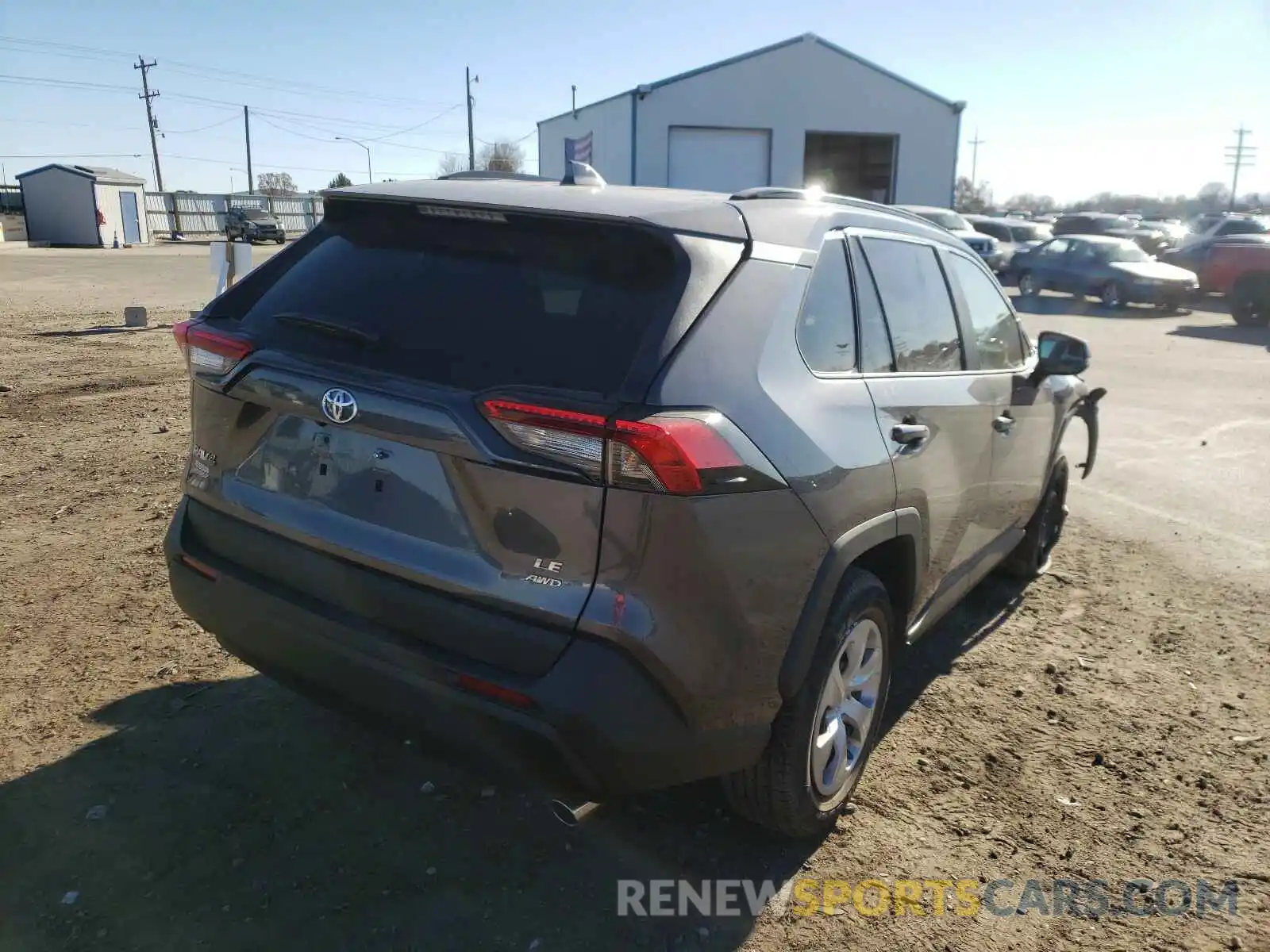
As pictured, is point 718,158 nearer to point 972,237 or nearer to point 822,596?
point 972,237

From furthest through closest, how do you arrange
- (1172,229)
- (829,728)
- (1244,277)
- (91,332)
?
(1172,229) → (1244,277) → (91,332) → (829,728)

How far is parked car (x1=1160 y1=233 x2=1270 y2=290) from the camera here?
2070 cm

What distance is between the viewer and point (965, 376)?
3.69 metres

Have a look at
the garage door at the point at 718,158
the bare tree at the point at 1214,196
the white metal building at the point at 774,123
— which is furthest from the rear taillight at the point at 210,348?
the bare tree at the point at 1214,196

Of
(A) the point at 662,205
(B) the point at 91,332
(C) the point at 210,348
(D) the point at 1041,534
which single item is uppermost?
(A) the point at 662,205

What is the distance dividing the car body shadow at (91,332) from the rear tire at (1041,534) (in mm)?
12104

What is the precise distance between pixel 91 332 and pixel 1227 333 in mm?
18653

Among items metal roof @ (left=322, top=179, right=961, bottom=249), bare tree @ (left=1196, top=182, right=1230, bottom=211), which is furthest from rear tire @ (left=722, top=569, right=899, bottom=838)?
bare tree @ (left=1196, top=182, right=1230, bottom=211)

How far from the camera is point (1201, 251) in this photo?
22406mm

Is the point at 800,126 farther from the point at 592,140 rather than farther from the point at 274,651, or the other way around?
the point at 274,651

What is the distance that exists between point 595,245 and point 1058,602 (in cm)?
365

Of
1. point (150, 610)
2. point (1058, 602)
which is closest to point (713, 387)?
point (150, 610)

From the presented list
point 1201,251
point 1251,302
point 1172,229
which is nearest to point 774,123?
point 1201,251

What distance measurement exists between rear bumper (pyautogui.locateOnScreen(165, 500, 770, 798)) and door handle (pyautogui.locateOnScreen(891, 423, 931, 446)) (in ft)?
3.31
